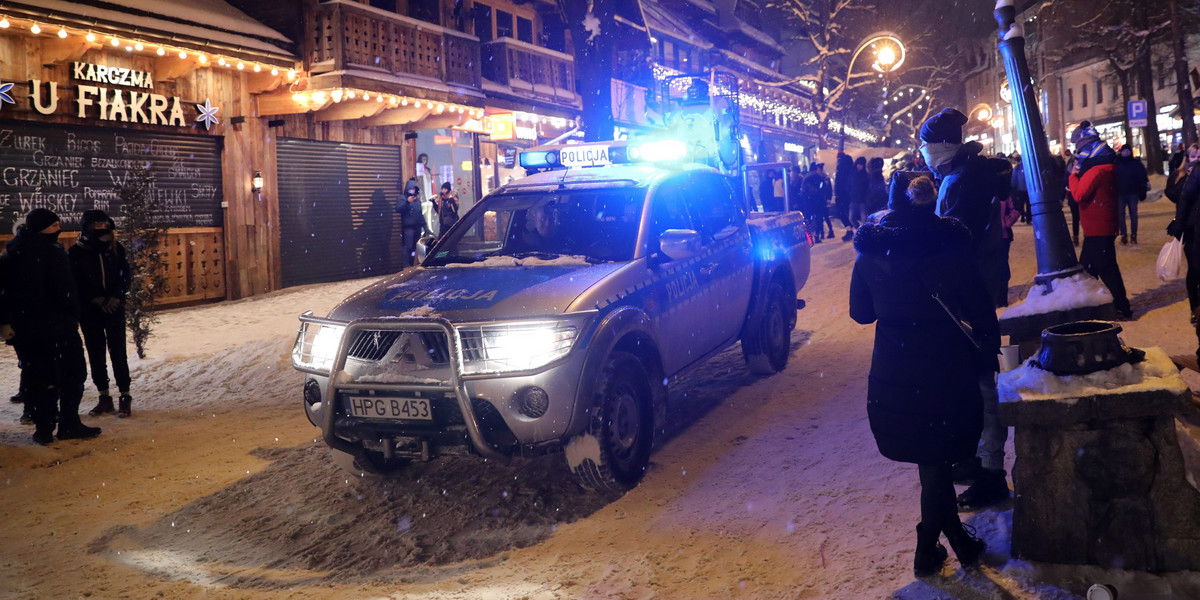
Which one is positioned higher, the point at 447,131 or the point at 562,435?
the point at 447,131

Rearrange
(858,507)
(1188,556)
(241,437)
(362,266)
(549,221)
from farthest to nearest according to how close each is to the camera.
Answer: (362,266)
(241,437)
(549,221)
(858,507)
(1188,556)

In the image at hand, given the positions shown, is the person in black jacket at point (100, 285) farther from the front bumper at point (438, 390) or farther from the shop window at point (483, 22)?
the shop window at point (483, 22)

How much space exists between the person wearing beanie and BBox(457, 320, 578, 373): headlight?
217cm

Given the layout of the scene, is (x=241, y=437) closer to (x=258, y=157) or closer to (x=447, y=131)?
(x=258, y=157)

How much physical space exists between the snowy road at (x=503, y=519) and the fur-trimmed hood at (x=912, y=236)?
136 cm

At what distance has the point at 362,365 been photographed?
498 centimetres

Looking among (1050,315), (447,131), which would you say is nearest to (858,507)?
(1050,315)

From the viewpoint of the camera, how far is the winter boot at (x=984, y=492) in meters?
4.33

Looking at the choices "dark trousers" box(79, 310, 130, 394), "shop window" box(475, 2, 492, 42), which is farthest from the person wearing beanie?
"shop window" box(475, 2, 492, 42)

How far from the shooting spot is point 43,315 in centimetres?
708

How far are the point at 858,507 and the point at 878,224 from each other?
1.78 m

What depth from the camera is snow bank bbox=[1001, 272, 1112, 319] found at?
482cm

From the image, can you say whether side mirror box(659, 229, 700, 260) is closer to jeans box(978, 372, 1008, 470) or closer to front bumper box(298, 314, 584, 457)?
front bumper box(298, 314, 584, 457)

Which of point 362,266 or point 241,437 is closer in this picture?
point 241,437
